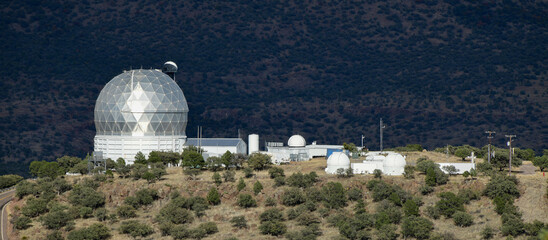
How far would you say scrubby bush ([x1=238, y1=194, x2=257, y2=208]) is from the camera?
63000mm

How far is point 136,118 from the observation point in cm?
7825

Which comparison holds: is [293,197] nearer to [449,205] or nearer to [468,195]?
[449,205]

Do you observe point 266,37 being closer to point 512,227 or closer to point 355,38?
point 355,38

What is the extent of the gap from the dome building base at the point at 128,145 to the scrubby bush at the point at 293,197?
67.1ft

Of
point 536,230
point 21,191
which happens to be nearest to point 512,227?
point 536,230

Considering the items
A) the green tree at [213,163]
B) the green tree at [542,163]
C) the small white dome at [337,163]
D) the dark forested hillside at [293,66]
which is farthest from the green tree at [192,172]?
the dark forested hillside at [293,66]

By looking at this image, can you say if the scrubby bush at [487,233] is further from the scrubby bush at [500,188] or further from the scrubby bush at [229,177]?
the scrubby bush at [229,177]

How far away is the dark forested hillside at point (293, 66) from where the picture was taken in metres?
132

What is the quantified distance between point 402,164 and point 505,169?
11.0 m

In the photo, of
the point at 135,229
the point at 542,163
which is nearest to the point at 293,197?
the point at 135,229

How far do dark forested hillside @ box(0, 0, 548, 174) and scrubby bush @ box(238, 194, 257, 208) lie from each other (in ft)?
214

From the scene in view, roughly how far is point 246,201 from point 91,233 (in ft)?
41.7

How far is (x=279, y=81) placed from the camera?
495ft

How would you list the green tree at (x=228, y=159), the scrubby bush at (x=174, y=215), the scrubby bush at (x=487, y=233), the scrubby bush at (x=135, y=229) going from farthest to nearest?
the green tree at (x=228, y=159) → the scrubby bush at (x=174, y=215) → the scrubby bush at (x=135, y=229) → the scrubby bush at (x=487, y=233)
